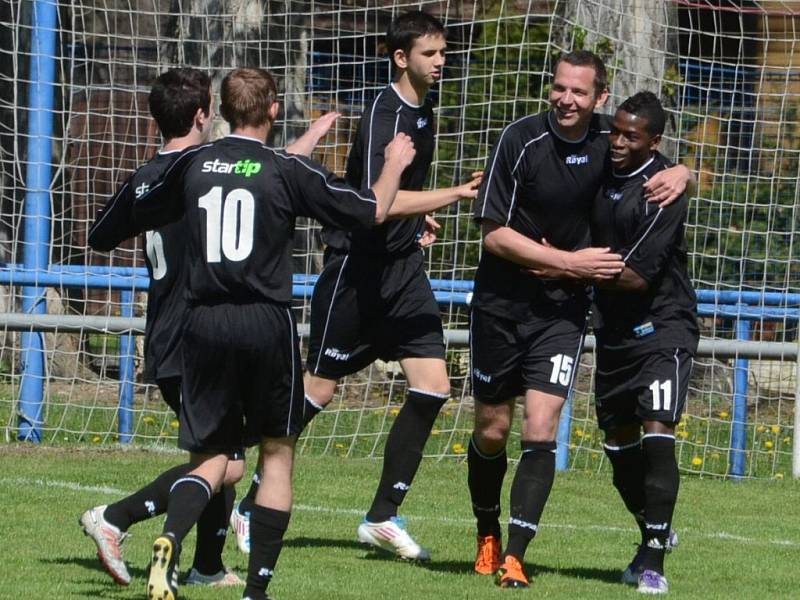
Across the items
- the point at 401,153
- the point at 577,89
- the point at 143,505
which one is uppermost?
the point at 577,89

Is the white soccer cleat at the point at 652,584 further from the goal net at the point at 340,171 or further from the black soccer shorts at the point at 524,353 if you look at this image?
the goal net at the point at 340,171

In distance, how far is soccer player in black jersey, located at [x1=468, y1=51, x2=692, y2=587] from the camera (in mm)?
6562

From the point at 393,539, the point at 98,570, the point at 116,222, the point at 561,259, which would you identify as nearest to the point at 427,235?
the point at 561,259

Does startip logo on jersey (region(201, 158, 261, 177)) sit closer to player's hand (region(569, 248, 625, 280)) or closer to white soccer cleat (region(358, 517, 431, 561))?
player's hand (region(569, 248, 625, 280))

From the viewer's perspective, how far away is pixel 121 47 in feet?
37.6

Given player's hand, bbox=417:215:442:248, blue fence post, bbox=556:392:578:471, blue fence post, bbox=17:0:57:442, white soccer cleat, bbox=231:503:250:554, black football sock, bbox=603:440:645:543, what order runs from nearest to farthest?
→ black football sock, bbox=603:440:645:543, white soccer cleat, bbox=231:503:250:554, player's hand, bbox=417:215:442:248, blue fence post, bbox=556:392:578:471, blue fence post, bbox=17:0:57:442

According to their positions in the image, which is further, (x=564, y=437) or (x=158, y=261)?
(x=564, y=437)

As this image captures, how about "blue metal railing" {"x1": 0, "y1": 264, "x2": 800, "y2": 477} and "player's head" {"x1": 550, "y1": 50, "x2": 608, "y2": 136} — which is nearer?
"player's head" {"x1": 550, "y1": 50, "x2": 608, "y2": 136}

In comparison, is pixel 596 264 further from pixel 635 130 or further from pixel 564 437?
pixel 564 437

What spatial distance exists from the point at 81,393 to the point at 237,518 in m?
4.38

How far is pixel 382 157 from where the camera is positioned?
7145mm

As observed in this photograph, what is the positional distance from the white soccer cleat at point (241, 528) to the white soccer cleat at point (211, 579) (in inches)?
36.5

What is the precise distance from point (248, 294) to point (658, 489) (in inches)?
83.0

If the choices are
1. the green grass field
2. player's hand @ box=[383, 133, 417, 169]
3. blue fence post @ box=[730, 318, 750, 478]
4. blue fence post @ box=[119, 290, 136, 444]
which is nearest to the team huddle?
player's hand @ box=[383, 133, 417, 169]
